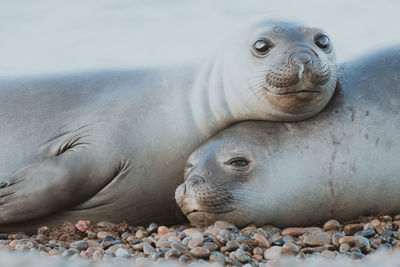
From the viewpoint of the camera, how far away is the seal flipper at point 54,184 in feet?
12.7

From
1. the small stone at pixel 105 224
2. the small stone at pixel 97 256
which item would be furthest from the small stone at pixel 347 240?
the small stone at pixel 105 224

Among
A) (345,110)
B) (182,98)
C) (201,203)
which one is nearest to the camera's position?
(201,203)

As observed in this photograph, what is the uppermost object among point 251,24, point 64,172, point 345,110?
point 251,24

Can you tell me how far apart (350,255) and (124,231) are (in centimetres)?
136

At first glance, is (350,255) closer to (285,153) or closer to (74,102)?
(285,153)

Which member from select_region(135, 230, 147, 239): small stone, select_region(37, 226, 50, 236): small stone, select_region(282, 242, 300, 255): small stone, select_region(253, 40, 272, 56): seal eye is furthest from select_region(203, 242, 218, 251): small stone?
select_region(253, 40, 272, 56): seal eye

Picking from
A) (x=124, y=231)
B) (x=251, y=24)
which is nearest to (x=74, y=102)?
(x=124, y=231)

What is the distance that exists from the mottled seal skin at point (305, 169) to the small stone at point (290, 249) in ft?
1.78

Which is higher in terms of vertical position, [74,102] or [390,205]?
[74,102]

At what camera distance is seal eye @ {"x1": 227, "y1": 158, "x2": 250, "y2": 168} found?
3.81m

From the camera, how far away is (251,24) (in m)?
4.11

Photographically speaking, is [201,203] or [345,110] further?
[345,110]

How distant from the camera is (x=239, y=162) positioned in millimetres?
3824

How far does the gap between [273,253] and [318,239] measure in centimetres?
29
